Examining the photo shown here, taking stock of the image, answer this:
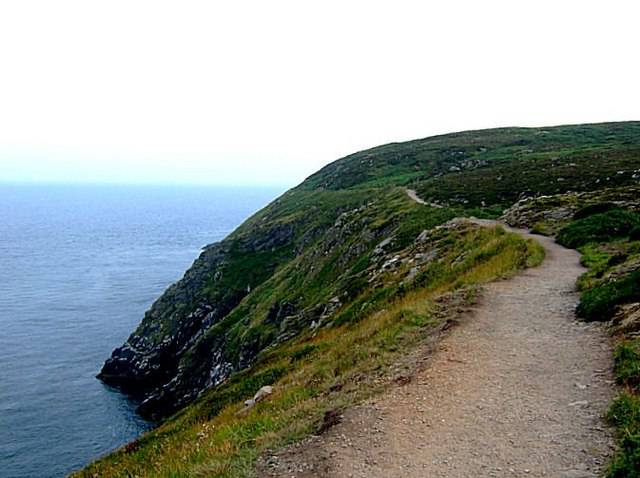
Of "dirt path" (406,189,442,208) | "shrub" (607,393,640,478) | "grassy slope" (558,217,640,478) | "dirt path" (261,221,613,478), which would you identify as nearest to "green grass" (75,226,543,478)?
"dirt path" (261,221,613,478)

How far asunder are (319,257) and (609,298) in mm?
46622

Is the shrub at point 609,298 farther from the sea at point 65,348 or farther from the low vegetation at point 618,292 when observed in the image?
the sea at point 65,348

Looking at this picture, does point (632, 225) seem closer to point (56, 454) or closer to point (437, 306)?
point (437, 306)

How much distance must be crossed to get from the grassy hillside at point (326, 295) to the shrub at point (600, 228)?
419cm

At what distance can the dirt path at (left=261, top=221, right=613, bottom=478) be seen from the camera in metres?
9.30

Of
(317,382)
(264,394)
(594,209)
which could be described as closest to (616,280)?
(317,382)

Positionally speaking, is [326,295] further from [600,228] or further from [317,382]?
[317,382]

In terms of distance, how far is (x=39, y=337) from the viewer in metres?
81.1

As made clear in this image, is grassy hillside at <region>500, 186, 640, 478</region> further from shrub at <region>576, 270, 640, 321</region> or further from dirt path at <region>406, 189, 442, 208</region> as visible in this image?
dirt path at <region>406, 189, 442, 208</region>

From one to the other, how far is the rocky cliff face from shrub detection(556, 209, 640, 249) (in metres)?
8.74

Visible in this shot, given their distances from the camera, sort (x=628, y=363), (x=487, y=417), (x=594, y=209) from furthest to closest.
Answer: (x=594, y=209) → (x=628, y=363) → (x=487, y=417)

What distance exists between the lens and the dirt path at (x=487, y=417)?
9305 mm

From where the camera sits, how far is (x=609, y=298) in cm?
1661

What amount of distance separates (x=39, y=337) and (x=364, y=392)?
8229 cm
